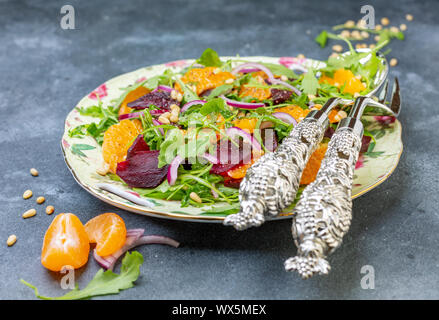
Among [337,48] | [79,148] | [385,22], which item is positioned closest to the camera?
[79,148]

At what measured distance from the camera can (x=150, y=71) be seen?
2.87 m

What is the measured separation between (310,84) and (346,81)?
0.25 metres

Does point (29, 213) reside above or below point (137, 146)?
below

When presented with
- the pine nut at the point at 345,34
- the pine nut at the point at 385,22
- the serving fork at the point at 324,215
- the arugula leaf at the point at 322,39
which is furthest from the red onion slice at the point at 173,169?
the pine nut at the point at 385,22

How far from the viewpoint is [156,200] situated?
75.2 inches

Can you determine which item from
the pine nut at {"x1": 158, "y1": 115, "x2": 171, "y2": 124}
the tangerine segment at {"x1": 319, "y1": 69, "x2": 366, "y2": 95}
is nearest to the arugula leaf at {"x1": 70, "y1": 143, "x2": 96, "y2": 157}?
the pine nut at {"x1": 158, "y1": 115, "x2": 171, "y2": 124}

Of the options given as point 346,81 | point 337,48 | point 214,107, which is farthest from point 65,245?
point 337,48

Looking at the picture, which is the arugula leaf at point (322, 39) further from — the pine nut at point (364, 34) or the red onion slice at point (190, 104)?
the red onion slice at point (190, 104)

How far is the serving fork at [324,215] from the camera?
4.81 ft

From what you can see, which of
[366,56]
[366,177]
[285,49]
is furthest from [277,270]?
[285,49]

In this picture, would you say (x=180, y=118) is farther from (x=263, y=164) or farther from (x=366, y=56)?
(x=366, y=56)

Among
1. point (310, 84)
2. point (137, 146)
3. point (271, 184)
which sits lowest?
point (137, 146)

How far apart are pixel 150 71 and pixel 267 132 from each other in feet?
3.40

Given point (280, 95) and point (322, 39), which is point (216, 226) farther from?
point (322, 39)
